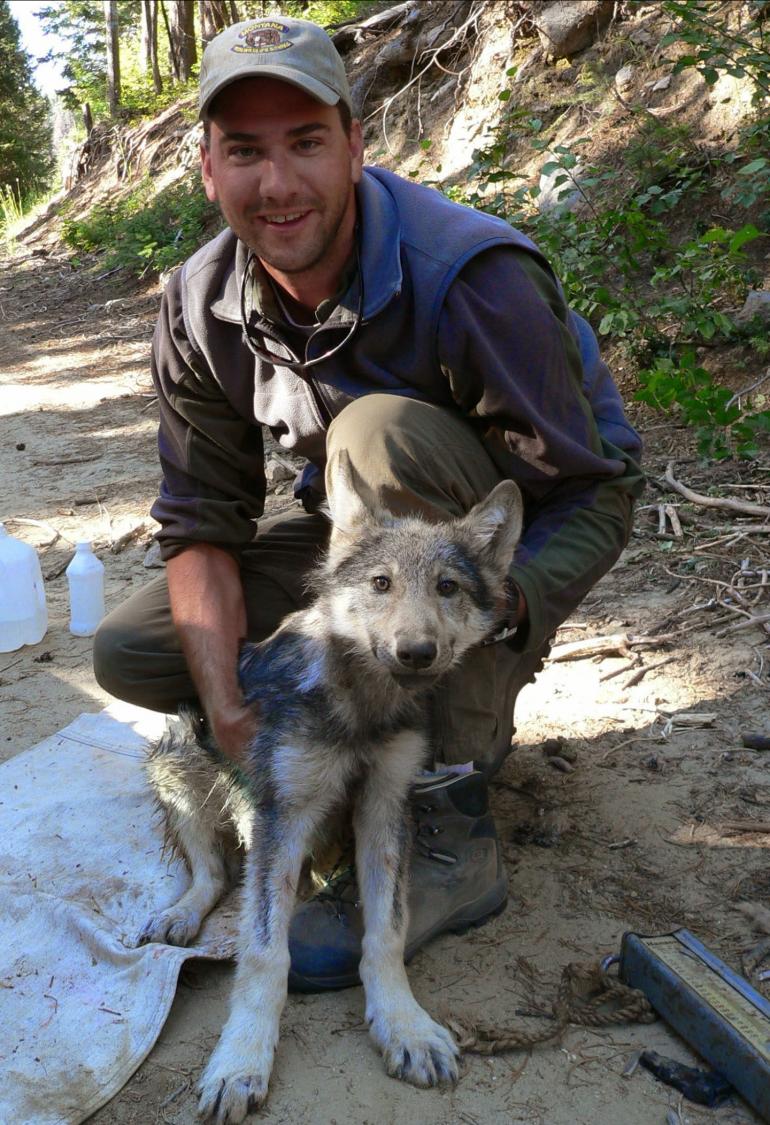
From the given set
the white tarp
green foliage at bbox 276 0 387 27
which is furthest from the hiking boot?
green foliage at bbox 276 0 387 27

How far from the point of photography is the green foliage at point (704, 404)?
4.75 meters

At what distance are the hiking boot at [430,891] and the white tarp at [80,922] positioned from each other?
0.85 ft

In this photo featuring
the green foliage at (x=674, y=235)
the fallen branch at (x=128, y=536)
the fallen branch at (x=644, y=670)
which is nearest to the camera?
the fallen branch at (x=644, y=670)

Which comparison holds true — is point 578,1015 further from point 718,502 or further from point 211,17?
point 211,17

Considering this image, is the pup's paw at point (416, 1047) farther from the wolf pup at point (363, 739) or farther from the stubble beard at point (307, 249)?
the stubble beard at point (307, 249)

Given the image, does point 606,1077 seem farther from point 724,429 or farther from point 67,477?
point 67,477

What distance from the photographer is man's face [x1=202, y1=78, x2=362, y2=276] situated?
2.94 m

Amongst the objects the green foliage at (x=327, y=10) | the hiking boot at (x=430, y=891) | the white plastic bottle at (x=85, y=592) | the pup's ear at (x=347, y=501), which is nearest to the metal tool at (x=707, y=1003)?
the hiking boot at (x=430, y=891)

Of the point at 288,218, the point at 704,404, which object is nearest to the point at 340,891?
the point at 288,218

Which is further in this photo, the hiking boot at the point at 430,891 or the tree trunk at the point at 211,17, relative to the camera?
the tree trunk at the point at 211,17

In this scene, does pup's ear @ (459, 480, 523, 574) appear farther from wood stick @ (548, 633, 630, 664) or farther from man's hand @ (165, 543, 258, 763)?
wood stick @ (548, 633, 630, 664)

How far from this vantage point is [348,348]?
3039 mm

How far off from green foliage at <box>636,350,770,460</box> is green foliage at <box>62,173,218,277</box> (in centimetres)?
843

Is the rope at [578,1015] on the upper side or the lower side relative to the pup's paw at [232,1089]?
lower
